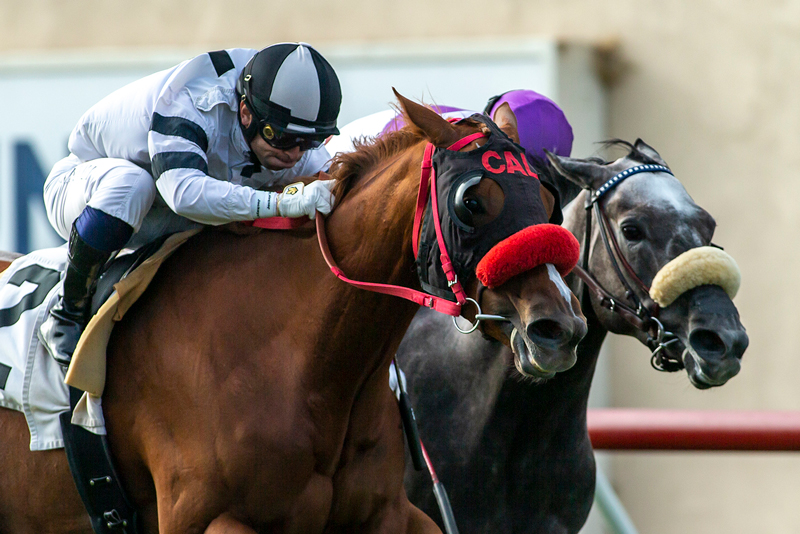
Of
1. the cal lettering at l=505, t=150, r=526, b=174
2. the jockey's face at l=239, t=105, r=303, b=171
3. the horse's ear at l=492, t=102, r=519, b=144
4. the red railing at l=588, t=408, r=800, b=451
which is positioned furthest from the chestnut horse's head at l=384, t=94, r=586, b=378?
the red railing at l=588, t=408, r=800, b=451

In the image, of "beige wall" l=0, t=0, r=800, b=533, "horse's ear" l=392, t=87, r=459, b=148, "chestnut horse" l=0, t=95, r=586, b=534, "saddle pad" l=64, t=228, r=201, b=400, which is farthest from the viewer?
→ "beige wall" l=0, t=0, r=800, b=533

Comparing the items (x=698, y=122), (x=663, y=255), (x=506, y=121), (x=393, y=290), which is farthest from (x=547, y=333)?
(x=698, y=122)

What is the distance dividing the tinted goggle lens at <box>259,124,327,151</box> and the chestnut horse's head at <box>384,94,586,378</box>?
37cm

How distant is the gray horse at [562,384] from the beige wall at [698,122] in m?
3.59

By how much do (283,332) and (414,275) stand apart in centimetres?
35

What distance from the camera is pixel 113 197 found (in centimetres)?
230

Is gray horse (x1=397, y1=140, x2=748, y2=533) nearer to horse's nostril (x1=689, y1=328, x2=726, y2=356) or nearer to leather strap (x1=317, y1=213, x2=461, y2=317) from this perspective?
horse's nostril (x1=689, y1=328, x2=726, y2=356)

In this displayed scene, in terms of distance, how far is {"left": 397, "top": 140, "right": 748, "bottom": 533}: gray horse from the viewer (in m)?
2.68

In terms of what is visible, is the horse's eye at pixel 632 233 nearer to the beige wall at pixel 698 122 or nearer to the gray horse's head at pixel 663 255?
the gray horse's head at pixel 663 255

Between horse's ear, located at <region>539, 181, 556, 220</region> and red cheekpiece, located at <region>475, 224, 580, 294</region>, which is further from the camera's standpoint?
horse's ear, located at <region>539, 181, 556, 220</region>

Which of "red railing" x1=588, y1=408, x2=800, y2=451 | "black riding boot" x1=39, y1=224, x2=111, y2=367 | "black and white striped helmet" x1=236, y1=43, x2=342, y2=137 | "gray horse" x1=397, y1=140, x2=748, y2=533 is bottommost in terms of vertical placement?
"red railing" x1=588, y1=408, x2=800, y2=451

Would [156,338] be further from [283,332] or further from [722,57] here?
[722,57]

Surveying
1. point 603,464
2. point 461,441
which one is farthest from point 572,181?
point 603,464

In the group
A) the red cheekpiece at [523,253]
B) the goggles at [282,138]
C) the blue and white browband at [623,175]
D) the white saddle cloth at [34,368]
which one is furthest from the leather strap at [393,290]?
the blue and white browband at [623,175]
